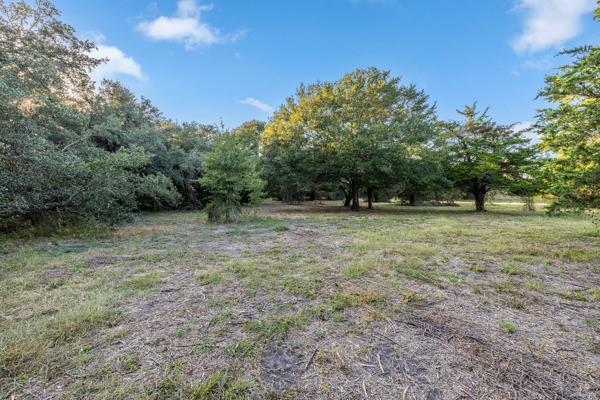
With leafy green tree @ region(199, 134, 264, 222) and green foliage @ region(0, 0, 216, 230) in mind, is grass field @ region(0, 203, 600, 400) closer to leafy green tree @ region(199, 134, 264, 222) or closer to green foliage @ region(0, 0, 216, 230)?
green foliage @ region(0, 0, 216, 230)

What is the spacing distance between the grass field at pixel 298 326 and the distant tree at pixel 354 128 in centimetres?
805

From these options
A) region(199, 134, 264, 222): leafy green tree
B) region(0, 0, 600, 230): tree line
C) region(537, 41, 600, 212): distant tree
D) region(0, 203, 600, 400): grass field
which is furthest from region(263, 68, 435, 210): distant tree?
region(0, 203, 600, 400): grass field

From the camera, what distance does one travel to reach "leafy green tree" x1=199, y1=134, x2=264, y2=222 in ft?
26.4

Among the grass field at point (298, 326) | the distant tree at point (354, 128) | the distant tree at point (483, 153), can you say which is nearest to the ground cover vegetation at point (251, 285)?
the grass field at point (298, 326)

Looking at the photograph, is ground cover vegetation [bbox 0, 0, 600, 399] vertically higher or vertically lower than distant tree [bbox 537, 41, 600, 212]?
lower

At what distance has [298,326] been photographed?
2121mm

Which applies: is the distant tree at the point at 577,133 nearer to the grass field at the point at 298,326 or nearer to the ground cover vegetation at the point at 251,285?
the ground cover vegetation at the point at 251,285

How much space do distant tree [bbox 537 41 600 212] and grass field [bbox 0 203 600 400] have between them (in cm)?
103

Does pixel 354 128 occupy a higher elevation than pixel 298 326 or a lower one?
higher

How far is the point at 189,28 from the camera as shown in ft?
24.0

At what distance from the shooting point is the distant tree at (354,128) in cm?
1182

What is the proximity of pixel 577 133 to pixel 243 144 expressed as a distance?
8218mm

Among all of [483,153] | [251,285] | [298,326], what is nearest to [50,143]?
[251,285]

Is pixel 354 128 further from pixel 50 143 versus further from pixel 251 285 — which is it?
pixel 251 285
